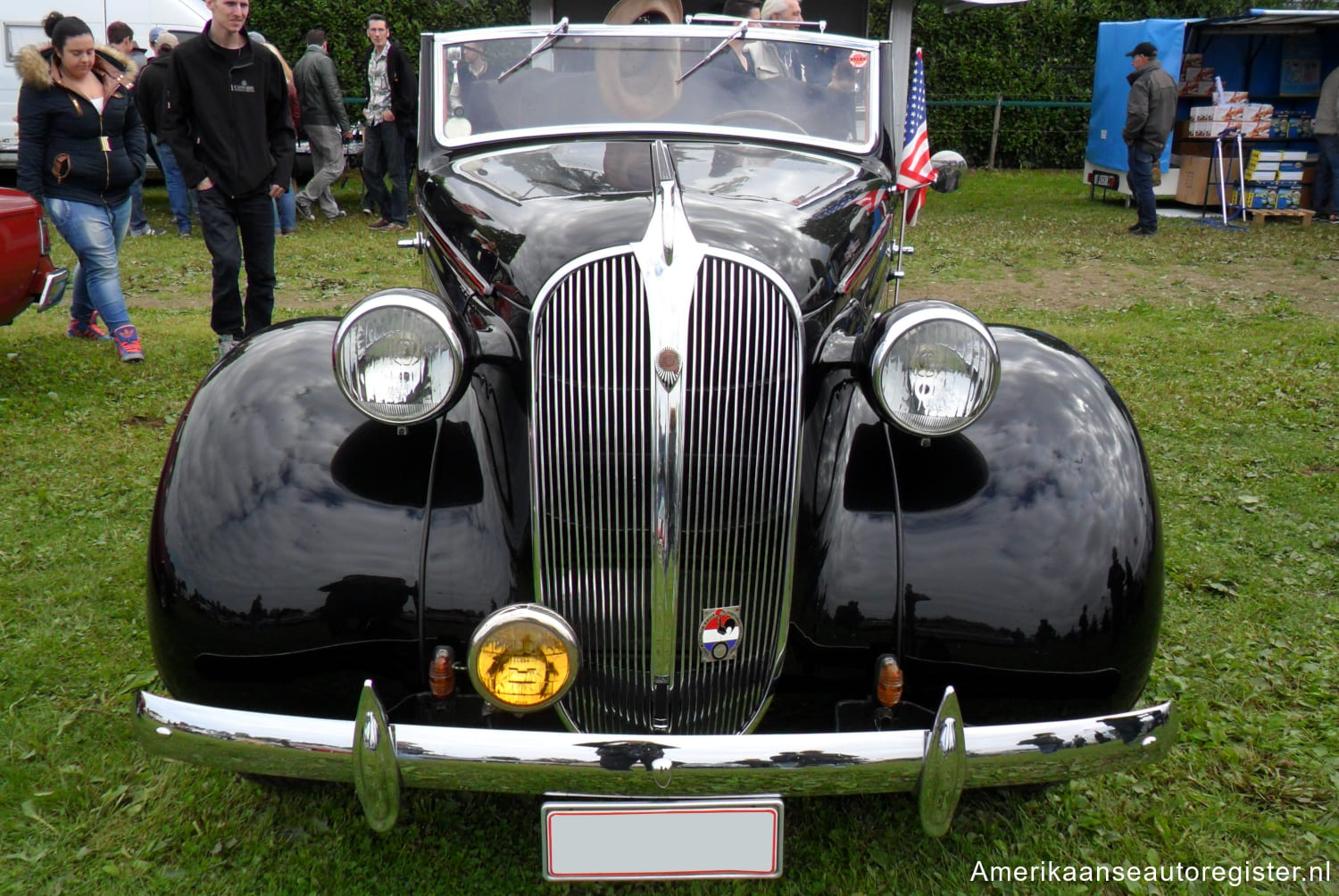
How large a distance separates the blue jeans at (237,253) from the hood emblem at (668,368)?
13.7 ft

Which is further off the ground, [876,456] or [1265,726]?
[876,456]

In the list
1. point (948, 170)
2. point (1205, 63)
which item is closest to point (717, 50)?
point (948, 170)

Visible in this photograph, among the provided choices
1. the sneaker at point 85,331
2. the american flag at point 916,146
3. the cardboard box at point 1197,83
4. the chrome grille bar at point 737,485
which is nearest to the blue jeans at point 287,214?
the sneaker at point 85,331

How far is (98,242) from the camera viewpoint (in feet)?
19.6

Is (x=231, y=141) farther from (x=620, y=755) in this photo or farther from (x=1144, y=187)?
(x=1144, y=187)

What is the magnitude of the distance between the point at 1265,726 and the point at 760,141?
2181 mm

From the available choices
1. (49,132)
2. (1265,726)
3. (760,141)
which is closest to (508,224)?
(760,141)

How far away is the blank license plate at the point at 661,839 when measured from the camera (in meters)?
1.91

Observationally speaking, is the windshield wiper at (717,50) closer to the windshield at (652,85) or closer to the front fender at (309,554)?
the windshield at (652,85)

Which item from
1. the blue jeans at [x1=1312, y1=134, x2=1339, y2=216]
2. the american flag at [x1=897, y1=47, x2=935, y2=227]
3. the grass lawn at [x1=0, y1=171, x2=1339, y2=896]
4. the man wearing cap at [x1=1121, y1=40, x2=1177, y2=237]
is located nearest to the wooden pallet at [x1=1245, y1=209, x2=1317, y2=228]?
the blue jeans at [x1=1312, y1=134, x2=1339, y2=216]

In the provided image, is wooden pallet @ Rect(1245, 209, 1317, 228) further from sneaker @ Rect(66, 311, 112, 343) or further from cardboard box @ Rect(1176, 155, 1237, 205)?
sneaker @ Rect(66, 311, 112, 343)

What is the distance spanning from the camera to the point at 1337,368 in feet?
20.6

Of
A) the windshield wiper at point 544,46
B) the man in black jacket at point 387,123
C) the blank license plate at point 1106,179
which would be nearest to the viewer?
the windshield wiper at point 544,46

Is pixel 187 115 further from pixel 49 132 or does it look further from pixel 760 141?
pixel 760 141
